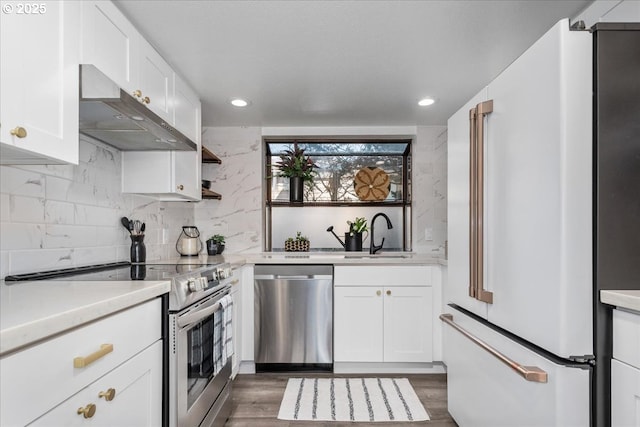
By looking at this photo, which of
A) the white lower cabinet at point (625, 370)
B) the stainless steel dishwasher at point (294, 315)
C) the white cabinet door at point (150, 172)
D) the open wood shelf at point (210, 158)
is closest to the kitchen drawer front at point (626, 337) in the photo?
the white lower cabinet at point (625, 370)

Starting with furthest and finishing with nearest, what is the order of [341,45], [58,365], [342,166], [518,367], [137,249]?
[342,166], [137,249], [341,45], [518,367], [58,365]

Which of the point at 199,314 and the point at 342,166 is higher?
the point at 342,166

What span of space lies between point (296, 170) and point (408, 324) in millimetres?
1746

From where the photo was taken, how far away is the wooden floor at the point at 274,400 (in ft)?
7.18

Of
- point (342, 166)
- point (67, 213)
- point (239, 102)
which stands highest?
point (239, 102)

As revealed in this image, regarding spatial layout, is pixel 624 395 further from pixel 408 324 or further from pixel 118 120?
pixel 118 120

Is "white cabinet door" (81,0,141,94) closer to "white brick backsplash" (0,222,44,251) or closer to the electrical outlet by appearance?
"white brick backsplash" (0,222,44,251)

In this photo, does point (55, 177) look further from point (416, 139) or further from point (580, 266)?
point (416, 139)

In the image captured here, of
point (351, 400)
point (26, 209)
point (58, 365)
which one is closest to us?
point (58, 365)

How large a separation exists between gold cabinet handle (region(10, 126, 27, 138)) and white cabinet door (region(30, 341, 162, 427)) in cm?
74

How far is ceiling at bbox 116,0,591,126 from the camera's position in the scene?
5.39 ft

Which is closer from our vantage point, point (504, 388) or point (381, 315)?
point (504, 388)

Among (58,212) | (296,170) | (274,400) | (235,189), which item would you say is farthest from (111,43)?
(274,400)

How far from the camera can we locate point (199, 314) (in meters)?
1.74
